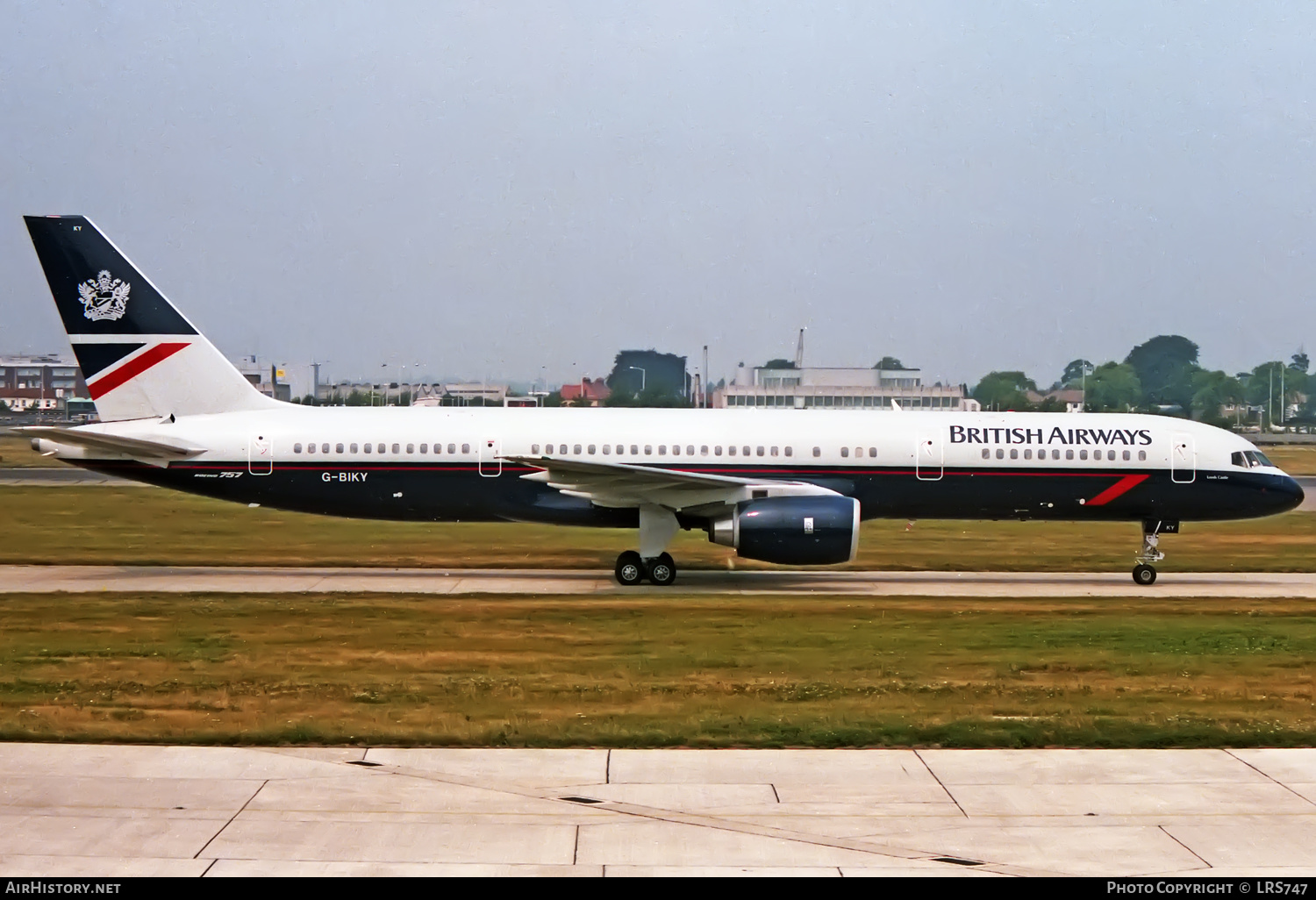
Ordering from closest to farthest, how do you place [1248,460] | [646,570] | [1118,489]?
[646,570], [1118,489], [1248,460]

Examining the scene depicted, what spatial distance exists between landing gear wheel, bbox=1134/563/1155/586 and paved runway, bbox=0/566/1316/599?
0.88 ft

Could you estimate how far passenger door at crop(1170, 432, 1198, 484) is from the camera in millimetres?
26625

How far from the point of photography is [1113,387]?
92.2 m

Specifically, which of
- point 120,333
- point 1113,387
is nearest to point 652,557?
point 120,333

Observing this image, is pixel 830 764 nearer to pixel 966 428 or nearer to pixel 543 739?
pixel 543 739

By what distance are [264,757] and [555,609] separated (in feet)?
32.7

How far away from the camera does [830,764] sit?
37.7 feet

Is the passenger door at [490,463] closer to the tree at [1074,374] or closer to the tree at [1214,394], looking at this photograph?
the tree at [1214,394]

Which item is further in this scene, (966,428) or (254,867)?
(966,428)

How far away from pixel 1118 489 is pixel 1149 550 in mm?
1627

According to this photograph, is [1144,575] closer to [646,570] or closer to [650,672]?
[646,570]

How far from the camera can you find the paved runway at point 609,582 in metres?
24.3
